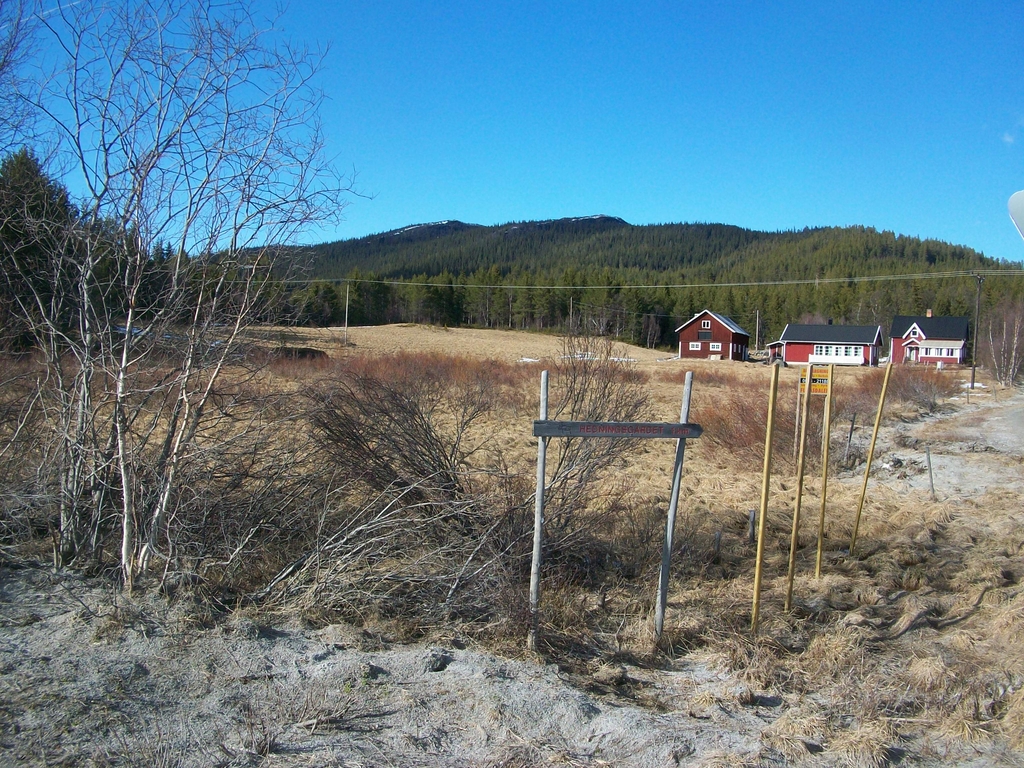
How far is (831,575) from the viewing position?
7.08 m

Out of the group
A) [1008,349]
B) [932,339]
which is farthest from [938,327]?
[1008,349]

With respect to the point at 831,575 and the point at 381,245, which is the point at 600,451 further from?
the point at 381,245

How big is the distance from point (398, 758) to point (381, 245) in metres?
155

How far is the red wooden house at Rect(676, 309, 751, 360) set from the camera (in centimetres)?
6431

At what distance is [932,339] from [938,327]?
1.31 metres

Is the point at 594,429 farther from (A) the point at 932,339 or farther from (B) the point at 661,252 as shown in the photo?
(B) the point at 661,252

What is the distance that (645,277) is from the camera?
378ft

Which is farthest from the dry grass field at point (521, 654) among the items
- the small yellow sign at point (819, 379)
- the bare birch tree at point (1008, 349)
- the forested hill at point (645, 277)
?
the bare birch tree at point (1008, 349)

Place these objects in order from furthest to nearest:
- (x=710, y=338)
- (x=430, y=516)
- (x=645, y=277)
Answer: (x=645, y=277) < (x=710, y=338) < (x=430, y=516)

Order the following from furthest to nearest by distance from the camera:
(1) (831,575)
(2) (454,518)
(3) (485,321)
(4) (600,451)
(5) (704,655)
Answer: (3) (485,321) → (1) (831,575) → (4) (600,451) → (2) (454,518) → (5) (704,655)

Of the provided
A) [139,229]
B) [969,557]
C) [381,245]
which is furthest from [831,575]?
[381,245]

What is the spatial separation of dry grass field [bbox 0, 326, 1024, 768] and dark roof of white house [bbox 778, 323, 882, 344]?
166 feet

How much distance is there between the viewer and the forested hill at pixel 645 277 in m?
76.5

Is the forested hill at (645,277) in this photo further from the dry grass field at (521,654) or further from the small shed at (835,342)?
the small shed at (835,342)
